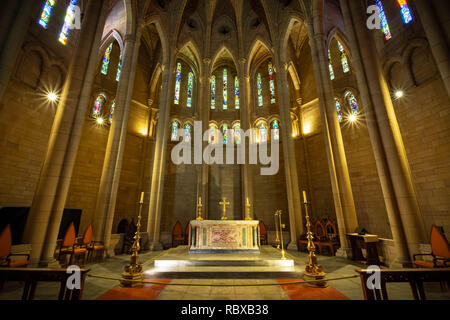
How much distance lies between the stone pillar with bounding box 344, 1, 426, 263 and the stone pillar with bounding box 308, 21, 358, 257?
8.94 ft

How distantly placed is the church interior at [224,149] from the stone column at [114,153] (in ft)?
0.21

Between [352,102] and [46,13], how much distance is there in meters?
17.9

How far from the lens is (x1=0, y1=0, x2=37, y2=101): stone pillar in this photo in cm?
426

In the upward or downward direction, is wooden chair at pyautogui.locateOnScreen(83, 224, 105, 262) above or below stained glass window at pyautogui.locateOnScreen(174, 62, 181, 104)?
below

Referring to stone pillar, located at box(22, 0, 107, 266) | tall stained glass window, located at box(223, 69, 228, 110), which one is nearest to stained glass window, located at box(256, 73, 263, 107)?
tall stained glass window, located at box(223, 69, 228, 110)

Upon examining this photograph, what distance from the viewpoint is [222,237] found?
7.57m

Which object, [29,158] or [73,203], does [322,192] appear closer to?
[73,203]

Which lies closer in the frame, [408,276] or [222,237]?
[408,276]

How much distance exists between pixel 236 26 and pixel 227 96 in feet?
18.4

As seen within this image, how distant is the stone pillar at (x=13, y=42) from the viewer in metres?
4.26

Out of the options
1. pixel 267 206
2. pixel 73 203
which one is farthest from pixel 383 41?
pixel 73 203

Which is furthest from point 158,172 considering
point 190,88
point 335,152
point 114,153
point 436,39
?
point 436,39

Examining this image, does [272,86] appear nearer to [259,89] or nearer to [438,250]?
[259,89]

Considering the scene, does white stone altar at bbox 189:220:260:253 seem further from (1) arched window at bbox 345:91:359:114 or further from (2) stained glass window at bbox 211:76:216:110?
(2) stained glass window at bbox 211:76:216:110
